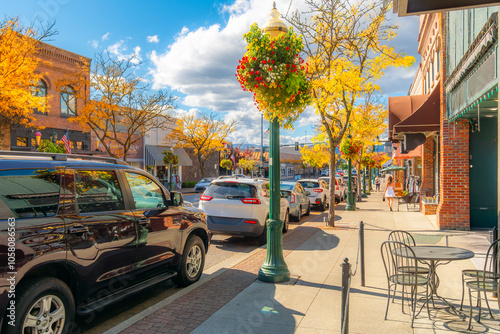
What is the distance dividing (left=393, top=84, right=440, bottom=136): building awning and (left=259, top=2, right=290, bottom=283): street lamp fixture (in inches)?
255

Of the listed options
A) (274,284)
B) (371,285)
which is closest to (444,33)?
(371,285)

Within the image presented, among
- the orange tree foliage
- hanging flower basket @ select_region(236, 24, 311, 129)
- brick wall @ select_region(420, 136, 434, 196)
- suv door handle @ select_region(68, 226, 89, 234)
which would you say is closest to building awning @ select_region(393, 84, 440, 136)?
brick wall @ select_region(420, 136, 434, 196)

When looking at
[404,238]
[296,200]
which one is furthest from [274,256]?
[296,200]

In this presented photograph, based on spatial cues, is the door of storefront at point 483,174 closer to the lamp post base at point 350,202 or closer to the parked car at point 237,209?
the parked car at point 237,209

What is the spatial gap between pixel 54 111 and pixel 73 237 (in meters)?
27.6

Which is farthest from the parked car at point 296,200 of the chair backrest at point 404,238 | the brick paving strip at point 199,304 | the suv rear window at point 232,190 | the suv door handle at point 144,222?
the suv door handle at point 144,222

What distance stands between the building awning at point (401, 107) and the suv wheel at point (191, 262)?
9370 mm

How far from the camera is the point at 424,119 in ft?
38.8

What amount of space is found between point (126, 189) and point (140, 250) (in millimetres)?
812

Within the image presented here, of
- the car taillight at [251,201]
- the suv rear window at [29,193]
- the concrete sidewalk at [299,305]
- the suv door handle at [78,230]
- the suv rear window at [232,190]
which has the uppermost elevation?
the suv rear window at [29,193]

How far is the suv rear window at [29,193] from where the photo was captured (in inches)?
141

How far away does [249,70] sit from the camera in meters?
6.25

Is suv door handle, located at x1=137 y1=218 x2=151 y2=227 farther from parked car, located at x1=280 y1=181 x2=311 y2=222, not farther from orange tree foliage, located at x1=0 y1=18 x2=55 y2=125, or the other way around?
orange tree foliage, located at x1=0 y1=18 x2=55 y2=125

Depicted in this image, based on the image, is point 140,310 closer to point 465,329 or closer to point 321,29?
point 465,329
